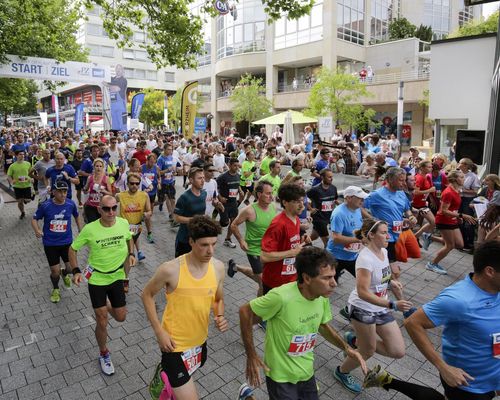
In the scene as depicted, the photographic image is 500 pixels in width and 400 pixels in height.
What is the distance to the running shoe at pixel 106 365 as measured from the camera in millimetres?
4121

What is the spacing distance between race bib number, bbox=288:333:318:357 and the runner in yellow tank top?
1.87 feet

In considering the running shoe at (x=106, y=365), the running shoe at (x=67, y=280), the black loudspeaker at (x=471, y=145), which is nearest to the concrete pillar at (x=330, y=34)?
the black loudspeaker at (x=471, y=145)

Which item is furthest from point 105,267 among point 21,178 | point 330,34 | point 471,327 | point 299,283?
point 330,34

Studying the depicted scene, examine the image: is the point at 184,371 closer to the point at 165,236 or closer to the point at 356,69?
the point at 165,236

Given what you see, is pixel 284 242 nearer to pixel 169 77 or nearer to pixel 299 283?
pixel 299 283

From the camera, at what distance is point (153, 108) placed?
170 ft

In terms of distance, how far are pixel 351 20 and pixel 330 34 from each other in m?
3.89

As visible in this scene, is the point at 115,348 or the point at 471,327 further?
the point at 115,348

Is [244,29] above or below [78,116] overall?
above

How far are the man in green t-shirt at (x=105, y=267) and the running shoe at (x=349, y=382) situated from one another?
238cm

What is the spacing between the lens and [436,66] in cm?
1567

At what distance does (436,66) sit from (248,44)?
29.9 metres

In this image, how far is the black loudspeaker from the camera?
456 inches

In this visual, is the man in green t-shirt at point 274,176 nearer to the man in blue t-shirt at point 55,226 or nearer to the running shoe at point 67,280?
the man in blue t-shirt at point 55,226
